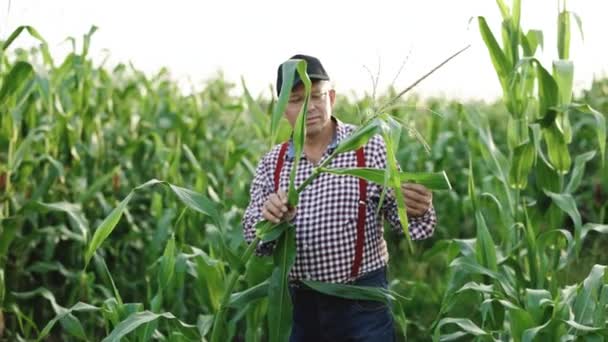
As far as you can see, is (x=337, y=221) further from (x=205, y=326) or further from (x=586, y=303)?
(x=586, y=303)

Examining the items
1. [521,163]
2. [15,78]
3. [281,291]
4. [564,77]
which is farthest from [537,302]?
[15,78]

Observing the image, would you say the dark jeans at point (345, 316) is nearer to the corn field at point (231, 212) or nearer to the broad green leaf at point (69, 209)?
the corn field at point (231, 212)

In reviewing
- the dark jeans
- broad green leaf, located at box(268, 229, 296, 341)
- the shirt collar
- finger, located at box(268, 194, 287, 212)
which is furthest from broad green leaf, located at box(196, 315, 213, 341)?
finger, located at box(268, 194, 287, 212)

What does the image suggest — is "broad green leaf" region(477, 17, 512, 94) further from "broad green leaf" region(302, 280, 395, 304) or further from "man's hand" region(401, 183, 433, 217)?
"broad green leaf" region(302, 280, 395, 304)

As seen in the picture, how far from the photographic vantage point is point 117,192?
5.12 m

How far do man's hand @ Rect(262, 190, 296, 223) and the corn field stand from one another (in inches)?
1.7

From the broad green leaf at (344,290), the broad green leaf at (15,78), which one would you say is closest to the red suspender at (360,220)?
the broad green leaf at (344,290)

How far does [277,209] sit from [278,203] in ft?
0.06

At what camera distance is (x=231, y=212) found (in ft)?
14.2

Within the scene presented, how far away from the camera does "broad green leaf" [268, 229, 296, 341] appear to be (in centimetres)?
263

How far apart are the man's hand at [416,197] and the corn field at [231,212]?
195mm

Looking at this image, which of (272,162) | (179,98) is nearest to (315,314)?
(272,162)

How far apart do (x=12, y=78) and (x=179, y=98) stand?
10.9 feet

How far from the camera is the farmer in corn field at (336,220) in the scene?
2.77 m
